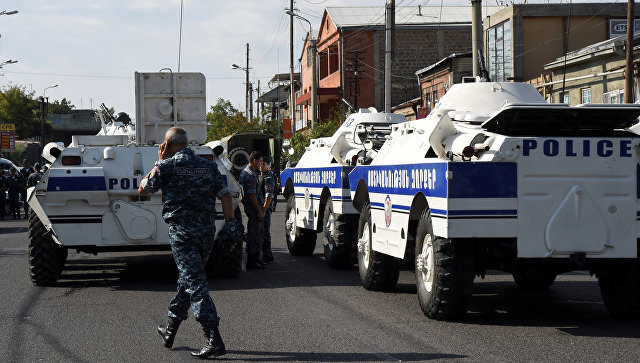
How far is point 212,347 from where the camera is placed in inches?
306

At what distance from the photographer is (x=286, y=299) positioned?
36.8 feet

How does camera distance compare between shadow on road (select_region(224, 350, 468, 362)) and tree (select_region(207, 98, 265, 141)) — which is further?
tree (select_region(207, 98, 265, 141))

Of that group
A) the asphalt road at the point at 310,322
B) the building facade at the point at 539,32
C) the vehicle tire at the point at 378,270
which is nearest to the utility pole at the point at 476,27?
the asphalt road at the point at 310,322

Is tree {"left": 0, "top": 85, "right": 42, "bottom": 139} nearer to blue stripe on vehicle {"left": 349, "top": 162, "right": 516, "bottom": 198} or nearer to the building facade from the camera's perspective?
the building facade

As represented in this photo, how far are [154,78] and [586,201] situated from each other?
9.16 meters

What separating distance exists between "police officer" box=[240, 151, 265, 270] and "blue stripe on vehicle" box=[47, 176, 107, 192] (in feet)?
9.36

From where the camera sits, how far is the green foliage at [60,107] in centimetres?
11987

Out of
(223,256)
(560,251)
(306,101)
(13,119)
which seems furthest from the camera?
(13,119)

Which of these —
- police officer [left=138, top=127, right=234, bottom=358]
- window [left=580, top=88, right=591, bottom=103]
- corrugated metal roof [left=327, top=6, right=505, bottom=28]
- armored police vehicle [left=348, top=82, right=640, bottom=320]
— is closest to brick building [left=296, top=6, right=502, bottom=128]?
corrugated metal roof [left=327, top=6, right=505, bottom=28]

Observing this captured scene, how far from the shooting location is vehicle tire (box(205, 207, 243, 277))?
1328 cm

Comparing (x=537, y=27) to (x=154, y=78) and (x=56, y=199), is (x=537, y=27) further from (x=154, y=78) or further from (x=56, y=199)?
(x=56, y=199)

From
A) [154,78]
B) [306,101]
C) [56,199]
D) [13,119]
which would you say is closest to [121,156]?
[56,199]

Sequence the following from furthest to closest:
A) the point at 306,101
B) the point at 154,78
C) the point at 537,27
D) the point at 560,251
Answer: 1. the point at 306,101
2. the point at 537,27
3. the point at 154,78
4. the point at 560,251

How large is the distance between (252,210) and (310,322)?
18.7ft
